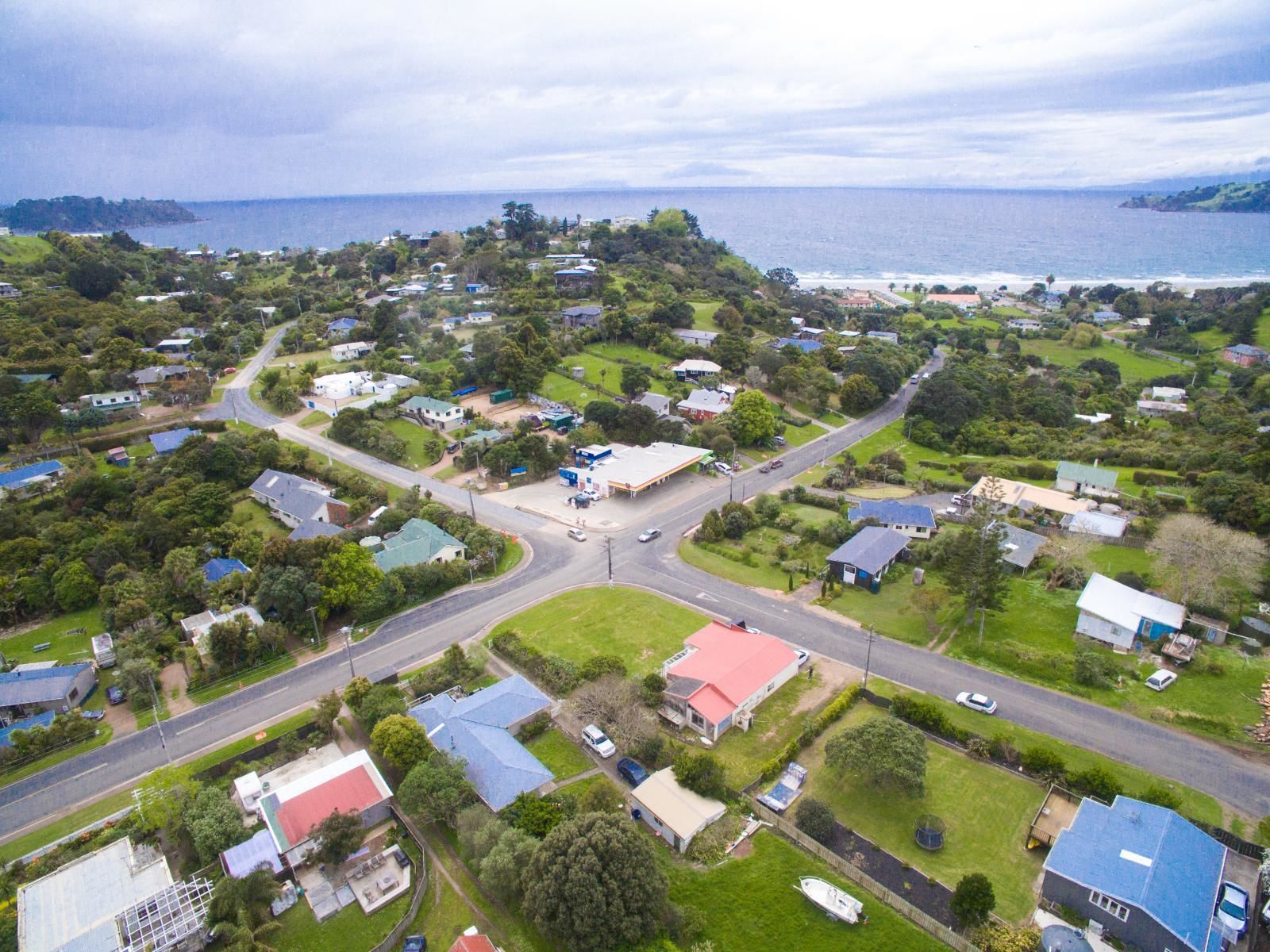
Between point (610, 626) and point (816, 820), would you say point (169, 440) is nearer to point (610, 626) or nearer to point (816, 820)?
point (610, 626)

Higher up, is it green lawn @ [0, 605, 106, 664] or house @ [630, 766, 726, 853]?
house @ [630, 766, 726, 853]

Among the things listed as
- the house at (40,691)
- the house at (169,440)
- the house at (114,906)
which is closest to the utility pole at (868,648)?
the house at (114,906)

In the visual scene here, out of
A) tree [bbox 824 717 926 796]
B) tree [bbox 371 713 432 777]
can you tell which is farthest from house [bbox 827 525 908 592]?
tree [bbox 371 713 432 777]

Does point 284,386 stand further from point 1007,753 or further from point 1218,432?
point 1218,432

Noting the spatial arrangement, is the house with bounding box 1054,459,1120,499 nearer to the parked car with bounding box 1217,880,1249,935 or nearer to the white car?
the parked car with bounding box 1217,880,1249,935

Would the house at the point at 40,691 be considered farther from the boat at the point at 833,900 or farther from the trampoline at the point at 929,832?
the trampoline at the point at 929,832

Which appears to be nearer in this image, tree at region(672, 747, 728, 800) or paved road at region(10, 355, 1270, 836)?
tree at region(672, 747, 728, 800)
